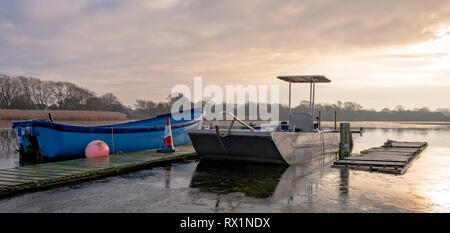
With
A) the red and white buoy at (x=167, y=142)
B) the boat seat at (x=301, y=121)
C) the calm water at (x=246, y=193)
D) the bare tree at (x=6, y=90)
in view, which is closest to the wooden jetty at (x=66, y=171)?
the calm water at (x=246, y=193)

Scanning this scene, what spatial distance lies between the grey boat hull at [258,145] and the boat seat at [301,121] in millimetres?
321

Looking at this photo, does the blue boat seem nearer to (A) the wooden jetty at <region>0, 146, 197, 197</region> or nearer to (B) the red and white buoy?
(B) the red and white buoy

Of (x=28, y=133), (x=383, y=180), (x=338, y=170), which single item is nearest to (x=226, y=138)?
(x=338, y=170)

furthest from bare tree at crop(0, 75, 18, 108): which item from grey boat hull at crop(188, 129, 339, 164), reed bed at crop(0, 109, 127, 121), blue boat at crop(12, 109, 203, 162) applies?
grey boat hull at crop(188, 129, 339, 164)

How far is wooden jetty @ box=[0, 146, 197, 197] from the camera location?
746 cm

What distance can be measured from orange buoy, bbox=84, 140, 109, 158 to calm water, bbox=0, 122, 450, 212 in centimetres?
262

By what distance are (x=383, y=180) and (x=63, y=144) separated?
11.1 metres

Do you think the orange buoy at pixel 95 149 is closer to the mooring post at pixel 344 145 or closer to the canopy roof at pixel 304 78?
the canopy roof at pixel 304 78

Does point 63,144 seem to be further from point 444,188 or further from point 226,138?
point 444,188

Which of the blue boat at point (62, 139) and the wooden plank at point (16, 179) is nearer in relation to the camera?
the wooden plank at point (16, 179)

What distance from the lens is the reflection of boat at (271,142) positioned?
1109cm

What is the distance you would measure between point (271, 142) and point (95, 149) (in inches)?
256

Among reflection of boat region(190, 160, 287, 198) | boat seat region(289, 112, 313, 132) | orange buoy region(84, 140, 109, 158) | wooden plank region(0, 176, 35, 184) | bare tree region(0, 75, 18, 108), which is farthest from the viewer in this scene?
bare tree region(0, 75, 18, 108)
